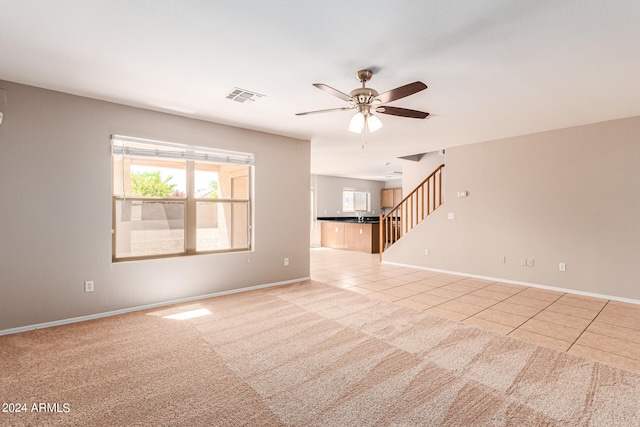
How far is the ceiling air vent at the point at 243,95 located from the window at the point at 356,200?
773 cm

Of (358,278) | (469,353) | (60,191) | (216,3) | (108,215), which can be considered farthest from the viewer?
(358,278)

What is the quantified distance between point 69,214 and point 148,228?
833 mm

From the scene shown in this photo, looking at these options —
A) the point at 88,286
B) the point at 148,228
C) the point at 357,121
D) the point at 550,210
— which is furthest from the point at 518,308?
the point at 88,286

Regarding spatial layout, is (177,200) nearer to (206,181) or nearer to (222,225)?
(206,181)

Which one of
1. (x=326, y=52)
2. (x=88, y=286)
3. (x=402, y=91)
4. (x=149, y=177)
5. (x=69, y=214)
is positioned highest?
(x=326, y=52)

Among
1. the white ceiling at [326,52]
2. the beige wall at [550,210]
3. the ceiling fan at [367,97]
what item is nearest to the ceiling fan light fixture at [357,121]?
the ceiling fan at [367,97]

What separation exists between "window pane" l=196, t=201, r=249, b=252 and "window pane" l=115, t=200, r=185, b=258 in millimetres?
263

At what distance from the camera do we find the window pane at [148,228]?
3.77 m

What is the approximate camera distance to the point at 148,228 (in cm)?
396

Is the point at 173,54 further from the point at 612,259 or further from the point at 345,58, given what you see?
the point at 612,259

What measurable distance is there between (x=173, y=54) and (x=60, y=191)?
6.85 feet

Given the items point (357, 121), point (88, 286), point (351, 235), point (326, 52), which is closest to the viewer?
point (326, 52)

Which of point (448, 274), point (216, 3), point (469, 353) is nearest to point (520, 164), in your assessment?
point (448, 274)

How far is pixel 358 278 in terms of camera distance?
5.61 metres
